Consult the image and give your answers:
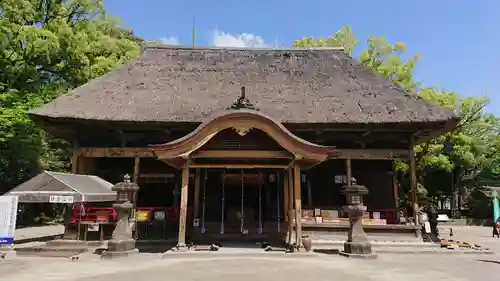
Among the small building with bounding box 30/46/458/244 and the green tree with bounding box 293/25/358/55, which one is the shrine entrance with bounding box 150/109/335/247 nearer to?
the small building with bounding box 30/46/458/244

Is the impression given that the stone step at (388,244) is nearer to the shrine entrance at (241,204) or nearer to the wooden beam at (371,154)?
the shrine entrance at (241,204)

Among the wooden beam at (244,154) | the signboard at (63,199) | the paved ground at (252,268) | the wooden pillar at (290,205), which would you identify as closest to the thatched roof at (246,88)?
the wooden beam at (244,154)

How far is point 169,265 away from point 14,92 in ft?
49.7

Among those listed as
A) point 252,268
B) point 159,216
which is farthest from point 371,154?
point 159,216

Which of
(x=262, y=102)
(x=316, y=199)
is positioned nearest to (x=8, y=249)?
(x=262, y=102)

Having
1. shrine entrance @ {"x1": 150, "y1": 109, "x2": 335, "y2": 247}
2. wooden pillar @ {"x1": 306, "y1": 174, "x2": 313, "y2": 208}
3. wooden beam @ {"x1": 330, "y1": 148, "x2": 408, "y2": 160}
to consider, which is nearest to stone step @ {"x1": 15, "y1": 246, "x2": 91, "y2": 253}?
shrine entrance @ {"x1": 150, "y1": 109, "x2": 335, "y2": 247}

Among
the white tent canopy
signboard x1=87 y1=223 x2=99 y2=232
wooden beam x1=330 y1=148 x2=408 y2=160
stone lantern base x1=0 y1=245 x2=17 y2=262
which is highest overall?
wooden beam x1=330 y1=148 x2=408 y2=160

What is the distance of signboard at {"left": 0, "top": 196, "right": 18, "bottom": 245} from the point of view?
341 inches

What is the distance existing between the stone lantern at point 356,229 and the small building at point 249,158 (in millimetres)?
1668

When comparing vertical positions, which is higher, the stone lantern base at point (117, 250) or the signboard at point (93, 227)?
the signboard at point (93, 227)

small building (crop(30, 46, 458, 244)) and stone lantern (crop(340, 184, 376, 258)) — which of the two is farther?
small building (crop(30, 46, 458, 244))

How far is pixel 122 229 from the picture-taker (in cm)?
981

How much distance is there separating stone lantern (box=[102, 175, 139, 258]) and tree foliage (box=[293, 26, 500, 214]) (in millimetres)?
18102

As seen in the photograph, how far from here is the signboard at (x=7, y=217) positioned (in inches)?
341
